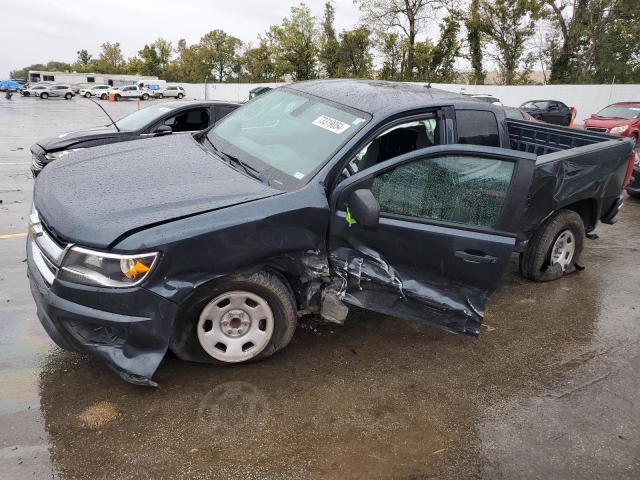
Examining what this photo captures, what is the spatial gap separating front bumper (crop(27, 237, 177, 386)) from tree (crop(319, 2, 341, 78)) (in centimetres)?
5078

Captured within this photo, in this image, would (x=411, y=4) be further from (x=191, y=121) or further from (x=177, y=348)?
(x=177, y=348)

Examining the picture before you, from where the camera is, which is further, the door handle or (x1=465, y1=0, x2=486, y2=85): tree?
(x1=465, y1=0, x2=486, y2=85): tree

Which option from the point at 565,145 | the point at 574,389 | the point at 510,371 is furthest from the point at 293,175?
the point at 565,145

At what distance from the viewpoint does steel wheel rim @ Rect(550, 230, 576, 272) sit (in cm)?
512

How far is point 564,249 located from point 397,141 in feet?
8.17

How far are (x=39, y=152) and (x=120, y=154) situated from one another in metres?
3.95

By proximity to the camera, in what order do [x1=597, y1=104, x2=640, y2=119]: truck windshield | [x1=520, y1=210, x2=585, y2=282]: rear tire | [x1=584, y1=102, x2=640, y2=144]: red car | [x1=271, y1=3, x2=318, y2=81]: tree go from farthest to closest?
1. [x1=271, y1=3, x2=318, y2=81]: tree
2. [x1=597, y1=104, x2=640, y2=119]: truck windshield
3. [x1=584, y1=102, x2=640, y2=144]: red car
4. [x1=520, y1=210, x2=585, y2=282]: rear tire

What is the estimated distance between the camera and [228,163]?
3.68 meters

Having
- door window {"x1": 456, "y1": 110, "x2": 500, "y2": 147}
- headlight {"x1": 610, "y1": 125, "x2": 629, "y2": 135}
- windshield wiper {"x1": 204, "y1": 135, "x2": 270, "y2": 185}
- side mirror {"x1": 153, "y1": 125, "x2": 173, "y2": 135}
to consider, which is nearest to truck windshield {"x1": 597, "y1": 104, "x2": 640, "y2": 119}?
headlight {"x1": 610, "y1": 125, "x2": 629, "y2": 135}

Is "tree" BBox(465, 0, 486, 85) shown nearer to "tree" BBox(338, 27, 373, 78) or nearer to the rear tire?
"tree" BBox(338, 27, 373, 78)

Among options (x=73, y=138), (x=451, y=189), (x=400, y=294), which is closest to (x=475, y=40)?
(x=73, y=138)

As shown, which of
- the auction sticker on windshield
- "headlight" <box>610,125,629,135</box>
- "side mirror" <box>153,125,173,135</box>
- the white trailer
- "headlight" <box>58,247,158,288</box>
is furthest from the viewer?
the white trailer

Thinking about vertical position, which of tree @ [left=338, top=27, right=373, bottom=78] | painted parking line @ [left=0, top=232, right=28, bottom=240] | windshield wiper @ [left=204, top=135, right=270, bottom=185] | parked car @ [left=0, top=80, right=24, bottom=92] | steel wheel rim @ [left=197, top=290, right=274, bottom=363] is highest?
tree @ [left=338, top=27, right=373, bottom=78]

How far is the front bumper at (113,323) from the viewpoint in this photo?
278 centimetres
